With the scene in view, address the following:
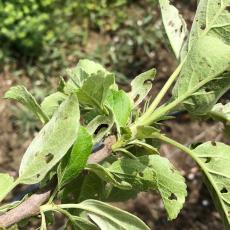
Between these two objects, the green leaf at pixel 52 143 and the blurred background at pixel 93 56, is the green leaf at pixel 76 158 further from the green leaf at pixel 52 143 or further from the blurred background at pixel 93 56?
the blurred background at pixel 93 56

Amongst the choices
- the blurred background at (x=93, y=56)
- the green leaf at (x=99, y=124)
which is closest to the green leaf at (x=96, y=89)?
the green leaf at (x=99, y=124)

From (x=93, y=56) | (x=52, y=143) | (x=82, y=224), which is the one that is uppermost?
(x=52, y=143)

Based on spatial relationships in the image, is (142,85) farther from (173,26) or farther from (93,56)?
(93,56)

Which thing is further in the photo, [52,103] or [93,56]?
[93,56]

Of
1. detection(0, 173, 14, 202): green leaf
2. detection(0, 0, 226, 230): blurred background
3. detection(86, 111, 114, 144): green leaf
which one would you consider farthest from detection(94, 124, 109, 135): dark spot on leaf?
detection(0, 0, 226, 230): blurred background

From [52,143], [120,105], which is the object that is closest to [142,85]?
[120,105]

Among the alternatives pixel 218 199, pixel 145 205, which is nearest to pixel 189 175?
pixel 145 205
